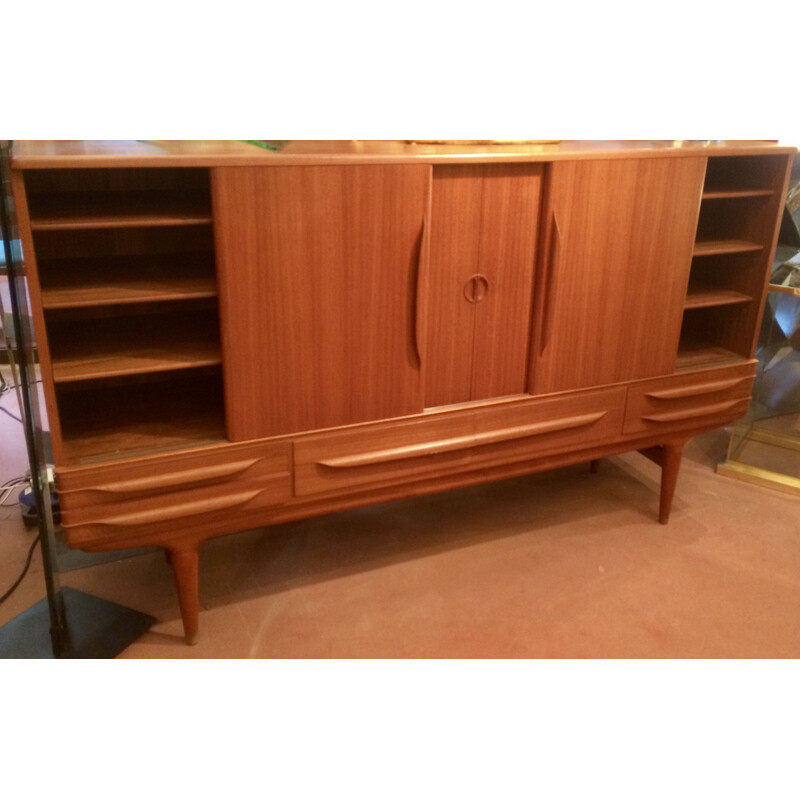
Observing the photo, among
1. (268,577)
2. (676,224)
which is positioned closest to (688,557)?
(676,224)

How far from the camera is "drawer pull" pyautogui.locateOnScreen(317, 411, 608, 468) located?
1.86 metres

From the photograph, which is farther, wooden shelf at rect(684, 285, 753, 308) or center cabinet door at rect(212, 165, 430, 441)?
wooden shelf at rect(684, 285, 753, 308)

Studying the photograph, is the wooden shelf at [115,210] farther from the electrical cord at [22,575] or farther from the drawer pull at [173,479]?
the electrical cord at [22,575]

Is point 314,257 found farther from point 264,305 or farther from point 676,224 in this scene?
point 676,224

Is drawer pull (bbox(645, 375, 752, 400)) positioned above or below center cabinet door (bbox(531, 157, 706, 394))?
below

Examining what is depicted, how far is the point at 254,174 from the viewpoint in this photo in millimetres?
1529

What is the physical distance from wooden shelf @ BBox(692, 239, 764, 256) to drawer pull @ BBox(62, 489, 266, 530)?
4.69 ft

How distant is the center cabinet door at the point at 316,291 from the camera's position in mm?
1572

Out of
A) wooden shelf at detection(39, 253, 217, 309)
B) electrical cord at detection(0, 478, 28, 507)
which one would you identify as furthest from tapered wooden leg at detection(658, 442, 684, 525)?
electrical cord at detection(0, 478, 28, 507)

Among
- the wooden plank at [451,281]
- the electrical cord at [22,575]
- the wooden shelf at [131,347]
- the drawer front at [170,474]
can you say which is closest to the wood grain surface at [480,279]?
the wooden plank at [451,281]

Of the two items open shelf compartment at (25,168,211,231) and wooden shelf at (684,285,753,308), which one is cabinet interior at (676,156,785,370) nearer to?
wooden shelf at (684,285,753,308)

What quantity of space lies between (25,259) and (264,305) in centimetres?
47

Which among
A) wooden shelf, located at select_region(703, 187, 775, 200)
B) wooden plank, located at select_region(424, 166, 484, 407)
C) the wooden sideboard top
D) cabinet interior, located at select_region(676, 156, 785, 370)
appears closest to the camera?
the wooden sideboard top

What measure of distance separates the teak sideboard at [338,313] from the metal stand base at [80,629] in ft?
0.58
